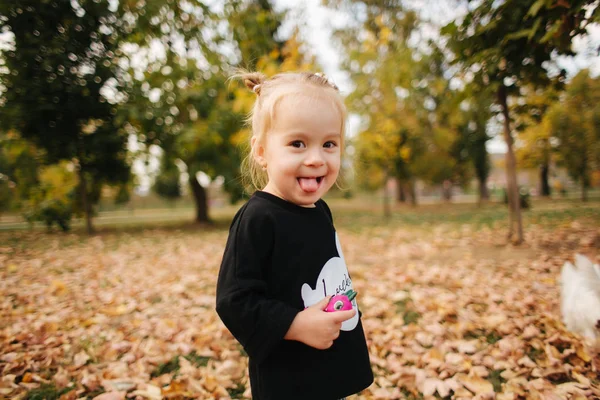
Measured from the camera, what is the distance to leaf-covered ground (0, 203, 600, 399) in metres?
2.23

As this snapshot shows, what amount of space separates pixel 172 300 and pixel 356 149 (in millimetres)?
10127

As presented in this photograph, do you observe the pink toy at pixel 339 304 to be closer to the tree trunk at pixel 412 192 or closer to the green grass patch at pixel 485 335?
the green grass patch at pixel 485 335

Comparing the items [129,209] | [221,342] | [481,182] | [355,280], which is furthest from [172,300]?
[129,209]

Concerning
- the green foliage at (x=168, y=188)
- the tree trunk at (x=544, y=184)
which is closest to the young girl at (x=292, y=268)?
the tree trunk at (x=544, y=184)

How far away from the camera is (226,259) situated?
3.76 ft

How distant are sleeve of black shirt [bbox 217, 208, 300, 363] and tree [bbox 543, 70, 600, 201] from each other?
869 cm

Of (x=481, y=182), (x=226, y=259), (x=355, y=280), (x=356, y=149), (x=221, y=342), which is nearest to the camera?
(x=226, y=259)

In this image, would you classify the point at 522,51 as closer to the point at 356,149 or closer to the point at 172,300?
the point at 172,300

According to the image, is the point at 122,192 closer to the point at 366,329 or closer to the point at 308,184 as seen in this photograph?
the point at 366,329

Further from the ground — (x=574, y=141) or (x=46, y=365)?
(x=574, y=141)

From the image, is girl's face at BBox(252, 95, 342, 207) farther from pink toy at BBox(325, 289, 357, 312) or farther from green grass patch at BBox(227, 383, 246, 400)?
green grass patch at BBox(227, 383, 246, 400)

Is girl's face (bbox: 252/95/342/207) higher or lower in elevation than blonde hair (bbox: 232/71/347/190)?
lower

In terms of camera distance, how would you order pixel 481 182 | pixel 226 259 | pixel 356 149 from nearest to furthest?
pixel 226 259 < pixel 356 149 < pixel 481 182

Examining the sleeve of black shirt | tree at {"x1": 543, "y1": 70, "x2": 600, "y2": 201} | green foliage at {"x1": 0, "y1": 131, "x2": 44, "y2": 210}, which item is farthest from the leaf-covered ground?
tree at {"x1": 543, "y1": 70, "x2": 600, "y2": 201}
